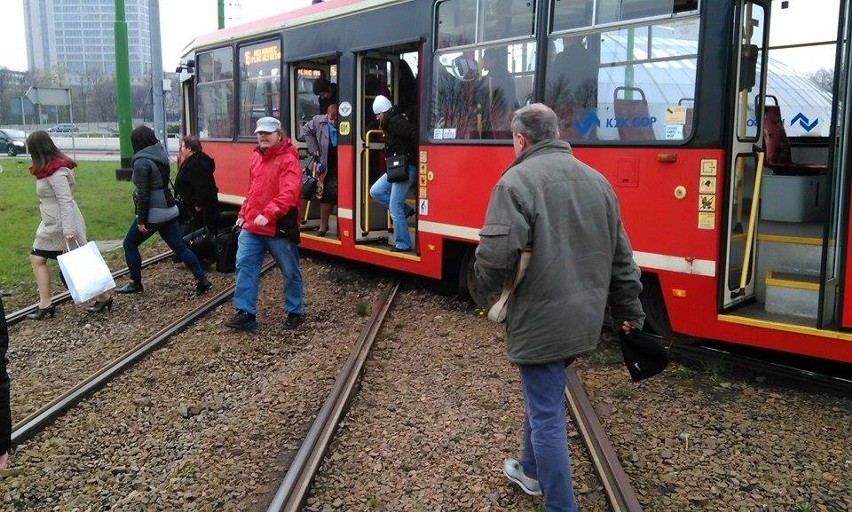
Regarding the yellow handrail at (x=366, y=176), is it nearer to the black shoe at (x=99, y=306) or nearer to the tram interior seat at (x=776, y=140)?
the black shoe at (x=99, y=306)

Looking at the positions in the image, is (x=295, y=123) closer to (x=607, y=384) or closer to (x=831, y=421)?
(x=607, y=384)

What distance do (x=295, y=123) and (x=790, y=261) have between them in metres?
5.78

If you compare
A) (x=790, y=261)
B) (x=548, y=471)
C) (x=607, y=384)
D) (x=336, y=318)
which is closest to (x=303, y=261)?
(x=336, y=318)

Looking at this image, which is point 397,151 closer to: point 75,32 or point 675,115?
point 675,115

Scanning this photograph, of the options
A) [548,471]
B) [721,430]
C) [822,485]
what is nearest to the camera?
[548,471]

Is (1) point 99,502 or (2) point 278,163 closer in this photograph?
(1) point 99,502

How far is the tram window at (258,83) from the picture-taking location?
9250mm

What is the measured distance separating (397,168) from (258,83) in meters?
2.92

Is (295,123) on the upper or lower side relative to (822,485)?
upper

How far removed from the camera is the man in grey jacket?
122 inches

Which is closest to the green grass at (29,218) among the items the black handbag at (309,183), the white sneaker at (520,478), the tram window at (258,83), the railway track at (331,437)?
the tram window at (258,83)

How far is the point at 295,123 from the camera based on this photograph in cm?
928

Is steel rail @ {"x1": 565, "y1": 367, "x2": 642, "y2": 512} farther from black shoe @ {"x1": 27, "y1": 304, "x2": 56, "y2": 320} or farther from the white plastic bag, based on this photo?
black shoe @ {"x1": 27, "y1": 304, "x2": 56, "y2": 320}

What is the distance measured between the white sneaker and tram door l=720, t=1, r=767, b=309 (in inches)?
81.7
